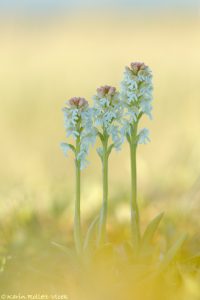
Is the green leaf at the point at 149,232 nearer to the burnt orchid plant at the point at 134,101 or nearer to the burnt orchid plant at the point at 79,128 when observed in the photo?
the burnt orchid plant at the point at 134,101

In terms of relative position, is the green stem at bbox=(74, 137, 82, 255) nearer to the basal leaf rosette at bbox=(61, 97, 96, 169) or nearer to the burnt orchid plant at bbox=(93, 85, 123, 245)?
the basal leaf rosette at bbox=(61, 97, 96, 169)

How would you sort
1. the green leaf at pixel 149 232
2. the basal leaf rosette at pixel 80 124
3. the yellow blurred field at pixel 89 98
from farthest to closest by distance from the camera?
1. the yellow blurred field at pixel 89 98
2. the green leaf at pixel 149 232
3. the basal leaf rosette at pixel 80 124

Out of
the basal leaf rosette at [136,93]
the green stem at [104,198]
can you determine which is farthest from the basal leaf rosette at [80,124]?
the basal leaf rosette at [136,93]

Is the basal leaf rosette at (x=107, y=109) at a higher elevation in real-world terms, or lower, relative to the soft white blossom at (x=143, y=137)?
higher

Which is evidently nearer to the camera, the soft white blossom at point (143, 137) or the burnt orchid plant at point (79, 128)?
the burnt orchid plant at point (79, 128)

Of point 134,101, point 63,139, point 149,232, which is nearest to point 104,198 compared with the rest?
point 149,232

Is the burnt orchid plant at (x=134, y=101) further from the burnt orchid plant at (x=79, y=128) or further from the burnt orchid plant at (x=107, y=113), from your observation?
the burnt orchid plant at (x=79, y=128)

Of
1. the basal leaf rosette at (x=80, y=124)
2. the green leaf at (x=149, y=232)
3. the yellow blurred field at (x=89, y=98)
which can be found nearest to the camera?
the basal leaf rosette at (x=80, y=124)

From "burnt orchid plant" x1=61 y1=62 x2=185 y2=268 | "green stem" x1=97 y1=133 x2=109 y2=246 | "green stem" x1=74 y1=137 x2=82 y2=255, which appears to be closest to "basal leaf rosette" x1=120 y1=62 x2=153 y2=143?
"burnt orchid plant" x1=61 y1=62 x2=185 y2=268
